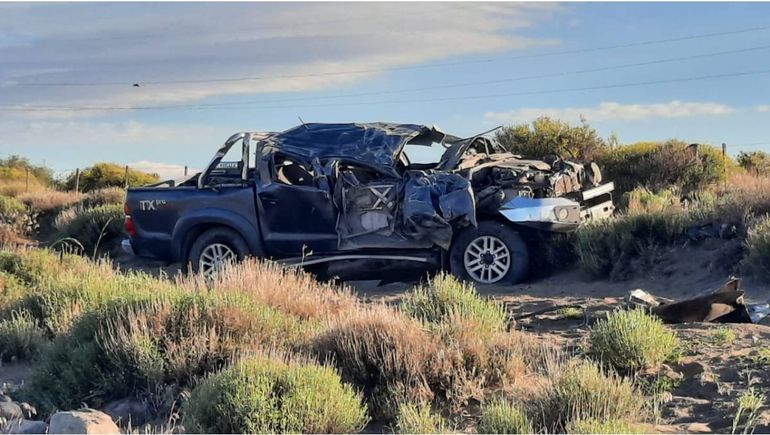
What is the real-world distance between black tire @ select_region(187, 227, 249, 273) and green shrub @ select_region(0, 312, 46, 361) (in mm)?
3628

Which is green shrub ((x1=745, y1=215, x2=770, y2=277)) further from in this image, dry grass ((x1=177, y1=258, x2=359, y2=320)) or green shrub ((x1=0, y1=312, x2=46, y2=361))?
green shrub ((x1=0, y1=312, x2=46, y2=361))

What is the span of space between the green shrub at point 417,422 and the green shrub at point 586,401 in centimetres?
63

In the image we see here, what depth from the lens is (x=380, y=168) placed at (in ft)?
40.1

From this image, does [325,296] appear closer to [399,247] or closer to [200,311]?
[200,311]

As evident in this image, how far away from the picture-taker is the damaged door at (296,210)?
1224 centimetres

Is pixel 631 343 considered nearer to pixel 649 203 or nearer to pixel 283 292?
pixel 283 292

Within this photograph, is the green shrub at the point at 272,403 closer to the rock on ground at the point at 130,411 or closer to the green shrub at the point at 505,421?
the rock on ground at the point at 130,411

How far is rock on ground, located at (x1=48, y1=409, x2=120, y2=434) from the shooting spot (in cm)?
539

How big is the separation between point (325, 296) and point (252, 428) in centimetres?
374

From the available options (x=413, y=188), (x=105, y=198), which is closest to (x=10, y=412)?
(x=413, y=188)

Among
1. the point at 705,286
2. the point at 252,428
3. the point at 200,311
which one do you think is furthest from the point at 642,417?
the point at 705,286

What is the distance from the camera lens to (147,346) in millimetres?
7383

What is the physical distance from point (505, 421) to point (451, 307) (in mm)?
3006

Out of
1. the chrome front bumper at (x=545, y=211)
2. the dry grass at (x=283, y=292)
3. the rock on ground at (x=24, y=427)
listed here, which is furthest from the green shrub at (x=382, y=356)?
the chrome front bumper at (x=545, y=211)
